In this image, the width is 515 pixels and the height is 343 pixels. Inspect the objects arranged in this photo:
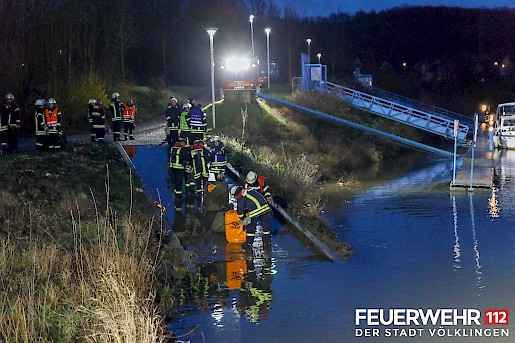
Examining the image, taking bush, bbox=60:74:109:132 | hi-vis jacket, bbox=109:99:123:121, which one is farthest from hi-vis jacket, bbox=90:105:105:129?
bush, bbox=60:74:109:132

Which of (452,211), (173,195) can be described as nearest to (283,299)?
(173,195)

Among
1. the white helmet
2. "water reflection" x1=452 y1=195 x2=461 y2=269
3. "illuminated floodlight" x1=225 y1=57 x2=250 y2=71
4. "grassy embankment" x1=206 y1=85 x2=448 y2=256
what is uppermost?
"illuminated floodlight" x1=225 y1=57 x2=250 y2=71

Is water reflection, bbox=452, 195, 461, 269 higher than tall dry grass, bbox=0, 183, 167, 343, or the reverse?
tall dry grass, bbox=0, 183, 167, 343

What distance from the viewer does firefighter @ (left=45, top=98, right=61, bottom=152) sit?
700 inches

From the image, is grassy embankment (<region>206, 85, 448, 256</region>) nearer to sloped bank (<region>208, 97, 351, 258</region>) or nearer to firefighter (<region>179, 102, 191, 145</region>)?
sloped bank (<region>208, 97, 351, 258</region>)

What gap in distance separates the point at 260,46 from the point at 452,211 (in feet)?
174

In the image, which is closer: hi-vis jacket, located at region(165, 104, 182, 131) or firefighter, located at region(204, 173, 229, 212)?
firefighter, located at region(204, 173, 229, 212)

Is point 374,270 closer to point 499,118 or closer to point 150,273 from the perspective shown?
point 150,273

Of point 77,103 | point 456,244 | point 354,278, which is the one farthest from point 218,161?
point 77,103

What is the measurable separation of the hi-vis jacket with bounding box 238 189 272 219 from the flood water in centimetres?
78

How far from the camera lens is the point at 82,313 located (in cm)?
775

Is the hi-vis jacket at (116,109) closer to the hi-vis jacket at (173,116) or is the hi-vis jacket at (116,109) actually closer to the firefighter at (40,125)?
the firefighter at (40,125)

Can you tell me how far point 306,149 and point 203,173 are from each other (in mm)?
14676

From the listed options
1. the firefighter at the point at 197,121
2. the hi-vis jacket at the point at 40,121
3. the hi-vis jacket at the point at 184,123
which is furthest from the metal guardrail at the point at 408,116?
the hi-vis jacket at the point at 40,121
